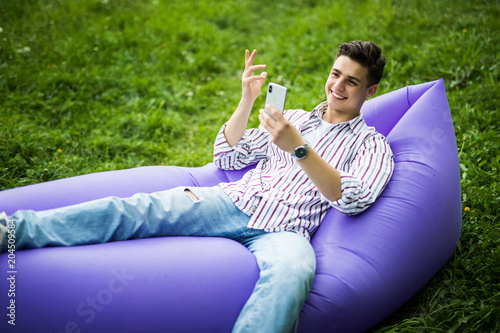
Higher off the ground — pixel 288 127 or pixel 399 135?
pixel 288 127

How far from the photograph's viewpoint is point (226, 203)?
209 centimetres

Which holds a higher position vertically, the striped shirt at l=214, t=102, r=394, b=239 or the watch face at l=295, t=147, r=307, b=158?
the watch face at l=295, t=147, r=307, b=158

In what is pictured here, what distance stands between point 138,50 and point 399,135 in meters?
3.44

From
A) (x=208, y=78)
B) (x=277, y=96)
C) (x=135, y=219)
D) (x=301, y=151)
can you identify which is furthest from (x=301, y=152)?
(x=208, y=78)

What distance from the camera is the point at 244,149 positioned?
2.44m

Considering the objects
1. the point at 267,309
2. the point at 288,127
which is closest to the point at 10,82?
the point at 288,127

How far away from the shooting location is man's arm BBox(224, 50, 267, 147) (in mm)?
2273

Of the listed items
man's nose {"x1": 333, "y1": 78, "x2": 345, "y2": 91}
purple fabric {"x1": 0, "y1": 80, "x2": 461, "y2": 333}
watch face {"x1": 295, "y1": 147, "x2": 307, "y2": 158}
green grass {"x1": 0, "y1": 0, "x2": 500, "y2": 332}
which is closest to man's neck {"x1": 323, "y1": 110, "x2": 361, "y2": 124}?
man's nose {"x1": 333, "y1": 78, "x2": 345, "y2": 91}

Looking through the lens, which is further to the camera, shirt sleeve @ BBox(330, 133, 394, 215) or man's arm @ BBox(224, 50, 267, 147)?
man's arm @ BBox(224, 50, 267, 147)

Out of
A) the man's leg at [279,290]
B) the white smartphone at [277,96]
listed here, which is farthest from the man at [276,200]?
the white smartphone at [277,96]

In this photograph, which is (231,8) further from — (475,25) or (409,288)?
(409,288)

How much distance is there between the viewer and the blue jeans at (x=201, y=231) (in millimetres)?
1639

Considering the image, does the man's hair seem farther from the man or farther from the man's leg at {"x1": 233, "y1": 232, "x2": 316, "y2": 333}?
the man's leg at {"x1": 233, "y1": 232, "x2": 316, "y2": 333}

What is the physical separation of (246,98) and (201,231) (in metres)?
0.76
